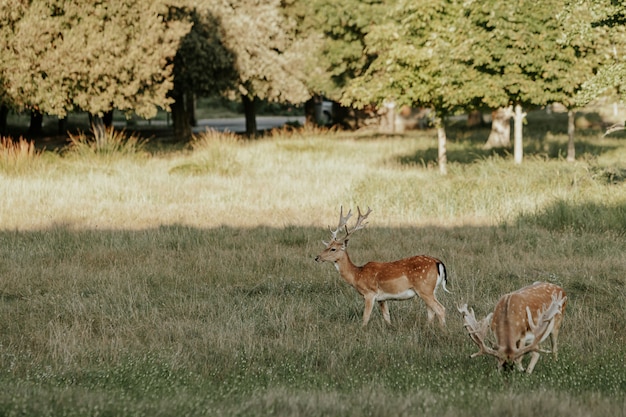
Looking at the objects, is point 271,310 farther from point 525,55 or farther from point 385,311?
point 525,55

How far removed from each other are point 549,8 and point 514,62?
1.57 meters

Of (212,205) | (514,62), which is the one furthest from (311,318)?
(514,62)

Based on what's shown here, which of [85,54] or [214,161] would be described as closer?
[85,54]

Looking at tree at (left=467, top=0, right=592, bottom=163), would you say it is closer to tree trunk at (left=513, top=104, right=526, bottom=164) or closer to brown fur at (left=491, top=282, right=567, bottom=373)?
A: tree trunk at (left=513, top=104, right=526, bottom=164)

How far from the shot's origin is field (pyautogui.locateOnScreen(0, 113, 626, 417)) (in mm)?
6023

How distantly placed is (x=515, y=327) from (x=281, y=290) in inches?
162

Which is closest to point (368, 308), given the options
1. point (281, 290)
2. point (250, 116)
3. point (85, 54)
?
point (281, 290)

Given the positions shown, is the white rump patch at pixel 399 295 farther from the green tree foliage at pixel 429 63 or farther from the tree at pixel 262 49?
the tree at pixel 262 49

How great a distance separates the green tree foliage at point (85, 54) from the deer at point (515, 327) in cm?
1833

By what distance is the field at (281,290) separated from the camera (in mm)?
6023

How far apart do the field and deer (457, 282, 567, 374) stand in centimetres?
19

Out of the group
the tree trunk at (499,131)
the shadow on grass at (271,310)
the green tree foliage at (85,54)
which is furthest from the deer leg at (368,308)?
the tree trunk at (499,131)

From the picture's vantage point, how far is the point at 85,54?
23.0 m

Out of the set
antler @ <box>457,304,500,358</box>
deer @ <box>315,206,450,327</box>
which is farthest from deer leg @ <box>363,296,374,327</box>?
antler @ <box>457,304,500,358</box>
